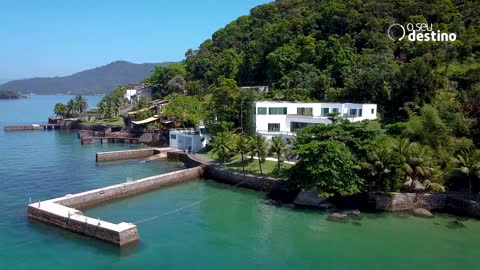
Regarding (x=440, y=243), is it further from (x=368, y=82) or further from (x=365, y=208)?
(x=368, y=82)

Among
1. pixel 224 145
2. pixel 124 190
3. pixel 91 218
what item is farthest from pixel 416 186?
pixel 91 218

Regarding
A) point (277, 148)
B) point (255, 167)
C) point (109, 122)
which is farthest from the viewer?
point (109, 122)

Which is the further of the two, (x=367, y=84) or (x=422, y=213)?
(x=367, y=84)

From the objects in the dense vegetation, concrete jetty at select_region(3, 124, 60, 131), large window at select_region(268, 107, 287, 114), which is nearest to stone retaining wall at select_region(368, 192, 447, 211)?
large window at select_region(268, 107, 287, 114)

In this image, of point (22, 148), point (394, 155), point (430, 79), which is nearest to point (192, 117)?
point (22, 148)

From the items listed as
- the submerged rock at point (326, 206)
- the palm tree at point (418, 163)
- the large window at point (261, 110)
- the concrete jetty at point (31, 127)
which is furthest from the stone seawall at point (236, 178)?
the concrete jetty at point (31, 127)

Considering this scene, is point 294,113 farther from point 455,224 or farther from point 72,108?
point 72,108
